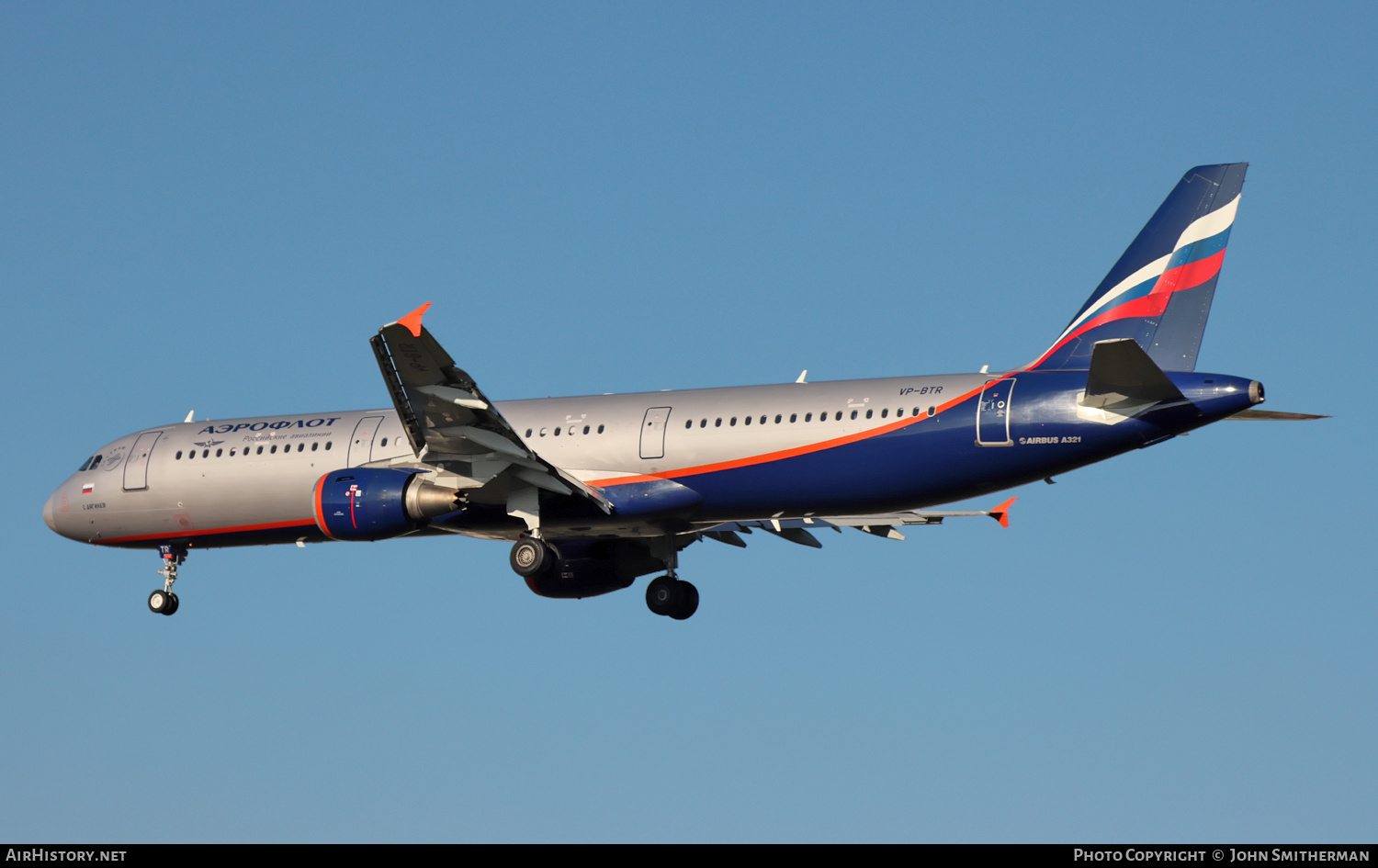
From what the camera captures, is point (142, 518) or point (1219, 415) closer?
point (1219, 415)

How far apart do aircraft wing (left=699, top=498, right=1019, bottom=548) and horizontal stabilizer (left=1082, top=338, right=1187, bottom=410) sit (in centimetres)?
519

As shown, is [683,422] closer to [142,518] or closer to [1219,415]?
[1219,415]

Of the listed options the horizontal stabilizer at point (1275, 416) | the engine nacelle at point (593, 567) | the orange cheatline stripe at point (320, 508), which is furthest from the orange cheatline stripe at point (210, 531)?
the horizontal stabilizer at point (1275, 416)

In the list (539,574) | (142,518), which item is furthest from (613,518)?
(142,518)

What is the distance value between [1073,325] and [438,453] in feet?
40.2

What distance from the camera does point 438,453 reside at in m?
31.9

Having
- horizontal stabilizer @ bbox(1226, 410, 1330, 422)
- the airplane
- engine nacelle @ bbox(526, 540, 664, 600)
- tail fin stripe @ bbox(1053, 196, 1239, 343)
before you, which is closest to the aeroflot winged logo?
the airplane

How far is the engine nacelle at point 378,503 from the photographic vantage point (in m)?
31.8

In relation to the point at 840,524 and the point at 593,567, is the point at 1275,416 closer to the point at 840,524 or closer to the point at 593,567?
the point at 840,524

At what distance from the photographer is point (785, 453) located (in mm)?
31469

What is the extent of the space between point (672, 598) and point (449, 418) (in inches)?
328

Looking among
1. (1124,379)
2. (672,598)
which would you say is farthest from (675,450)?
(1124,379)

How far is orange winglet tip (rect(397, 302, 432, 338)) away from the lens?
1100 inches
